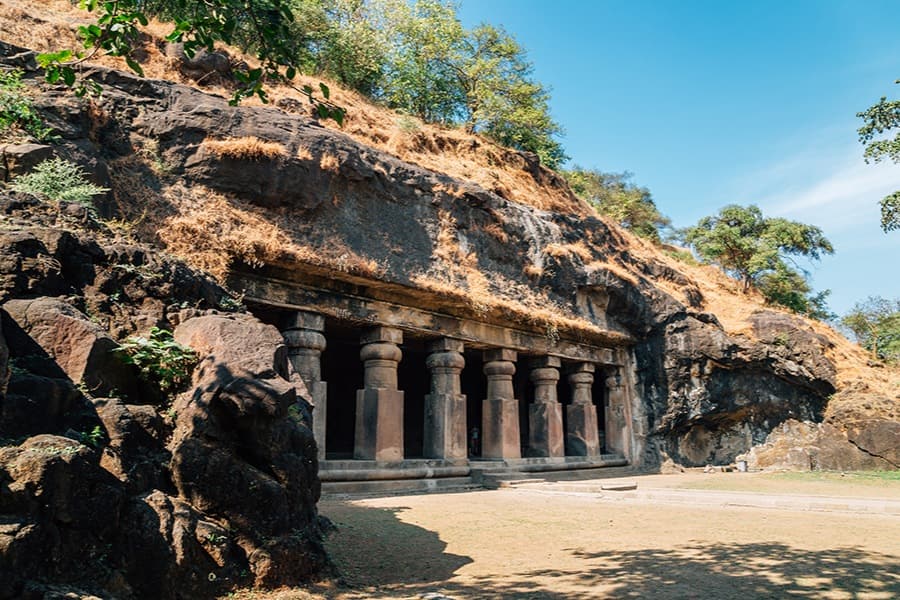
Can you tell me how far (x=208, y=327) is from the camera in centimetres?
510

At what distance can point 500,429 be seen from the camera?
47.3 feet

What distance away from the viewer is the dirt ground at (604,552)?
460 cm

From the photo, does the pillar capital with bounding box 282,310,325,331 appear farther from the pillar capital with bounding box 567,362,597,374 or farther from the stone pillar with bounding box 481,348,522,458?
the pillar capital with bounding box 567,362,597,374

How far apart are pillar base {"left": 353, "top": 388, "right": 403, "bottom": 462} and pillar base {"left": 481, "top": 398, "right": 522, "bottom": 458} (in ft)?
9.61

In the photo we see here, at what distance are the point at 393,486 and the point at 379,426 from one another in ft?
3.51

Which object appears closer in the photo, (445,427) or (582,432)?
(445,427)

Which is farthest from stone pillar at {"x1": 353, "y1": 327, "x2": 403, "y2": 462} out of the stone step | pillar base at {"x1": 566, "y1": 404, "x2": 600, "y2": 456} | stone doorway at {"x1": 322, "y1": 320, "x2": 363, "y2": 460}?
pillar base at {"x1": 566, "y1": 404, "x2": 600, "y2": 456}

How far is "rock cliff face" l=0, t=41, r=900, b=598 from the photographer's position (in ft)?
12.0

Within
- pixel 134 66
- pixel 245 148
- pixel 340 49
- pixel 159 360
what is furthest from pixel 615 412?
pixel 134 66

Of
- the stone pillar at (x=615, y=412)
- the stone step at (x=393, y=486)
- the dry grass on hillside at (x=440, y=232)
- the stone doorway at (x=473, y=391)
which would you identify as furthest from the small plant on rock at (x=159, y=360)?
the stone pillar at (x=615, y=412)

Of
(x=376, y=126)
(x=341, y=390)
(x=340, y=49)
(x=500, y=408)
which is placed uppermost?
(x=340, y=49)

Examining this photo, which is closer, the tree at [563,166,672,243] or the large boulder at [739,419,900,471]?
the large boulder at [739,419,900,471]

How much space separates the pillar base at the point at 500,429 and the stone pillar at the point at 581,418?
2575mm

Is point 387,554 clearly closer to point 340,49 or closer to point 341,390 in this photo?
point 341,390
